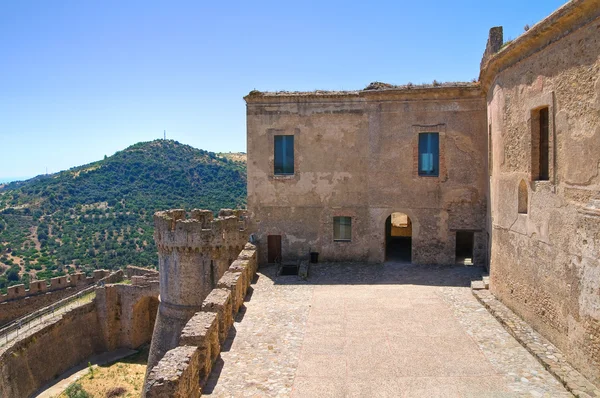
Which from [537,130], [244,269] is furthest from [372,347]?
[537,130]

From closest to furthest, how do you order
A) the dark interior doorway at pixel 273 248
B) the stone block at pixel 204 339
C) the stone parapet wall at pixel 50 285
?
1. the stone block at pixel 204 339
2. the dark interior doorway at pixel 273 248
3. the stone parapet wall at pixel 50 285

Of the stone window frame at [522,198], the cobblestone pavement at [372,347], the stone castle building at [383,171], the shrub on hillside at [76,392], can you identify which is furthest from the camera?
the shrub on hillside at [76,392]

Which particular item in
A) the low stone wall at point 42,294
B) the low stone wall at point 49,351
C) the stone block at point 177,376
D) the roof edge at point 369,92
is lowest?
the low stone wall at point 49,351

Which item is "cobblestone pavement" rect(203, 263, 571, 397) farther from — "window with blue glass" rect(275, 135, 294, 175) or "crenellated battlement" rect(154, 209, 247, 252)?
"window with blue glass" rect(275, 135, 294, 175)

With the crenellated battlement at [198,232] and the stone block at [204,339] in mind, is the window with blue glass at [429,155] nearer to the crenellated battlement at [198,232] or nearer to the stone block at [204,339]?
the crenellated battlement at [198,232]

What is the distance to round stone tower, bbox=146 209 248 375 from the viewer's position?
17688 millimetres

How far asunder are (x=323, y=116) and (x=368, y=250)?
5.24m

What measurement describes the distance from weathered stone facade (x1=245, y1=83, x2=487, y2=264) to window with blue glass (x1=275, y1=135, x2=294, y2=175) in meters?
0.23

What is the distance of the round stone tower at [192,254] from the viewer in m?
17.7

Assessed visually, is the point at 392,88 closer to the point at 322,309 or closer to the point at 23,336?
the point at 322,309

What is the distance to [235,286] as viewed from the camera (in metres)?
12.5

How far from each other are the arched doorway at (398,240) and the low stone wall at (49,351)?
1735 cm

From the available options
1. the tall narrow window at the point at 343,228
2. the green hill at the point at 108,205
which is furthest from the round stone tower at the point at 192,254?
the green hill at the point at 108,205

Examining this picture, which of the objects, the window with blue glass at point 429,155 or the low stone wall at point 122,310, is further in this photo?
the low stone wall at point 122,310
